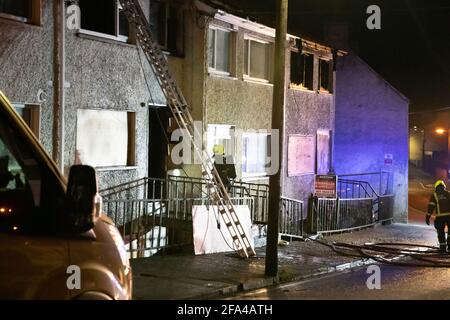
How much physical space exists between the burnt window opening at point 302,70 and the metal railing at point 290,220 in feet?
14.7

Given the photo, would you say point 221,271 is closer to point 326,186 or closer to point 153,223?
point 153,223

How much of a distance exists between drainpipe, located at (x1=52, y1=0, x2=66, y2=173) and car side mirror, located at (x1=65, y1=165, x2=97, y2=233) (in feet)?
25.7

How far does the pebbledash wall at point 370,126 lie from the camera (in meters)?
23.7

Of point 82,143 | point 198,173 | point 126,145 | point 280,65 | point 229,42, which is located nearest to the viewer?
point 280,65

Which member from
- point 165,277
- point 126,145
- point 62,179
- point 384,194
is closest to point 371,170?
point 384,194

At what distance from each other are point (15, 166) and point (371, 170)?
2143 cm

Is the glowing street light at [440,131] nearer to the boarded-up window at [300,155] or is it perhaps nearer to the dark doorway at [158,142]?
the boarded-up window at [300,155]

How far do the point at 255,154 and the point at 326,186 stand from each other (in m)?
2.27

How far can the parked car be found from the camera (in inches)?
147

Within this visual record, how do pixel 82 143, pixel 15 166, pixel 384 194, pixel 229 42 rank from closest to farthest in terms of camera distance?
1. pixel 15 166
2. pixel 82 143
3. pixel 229 42
4. pixel 384 194
